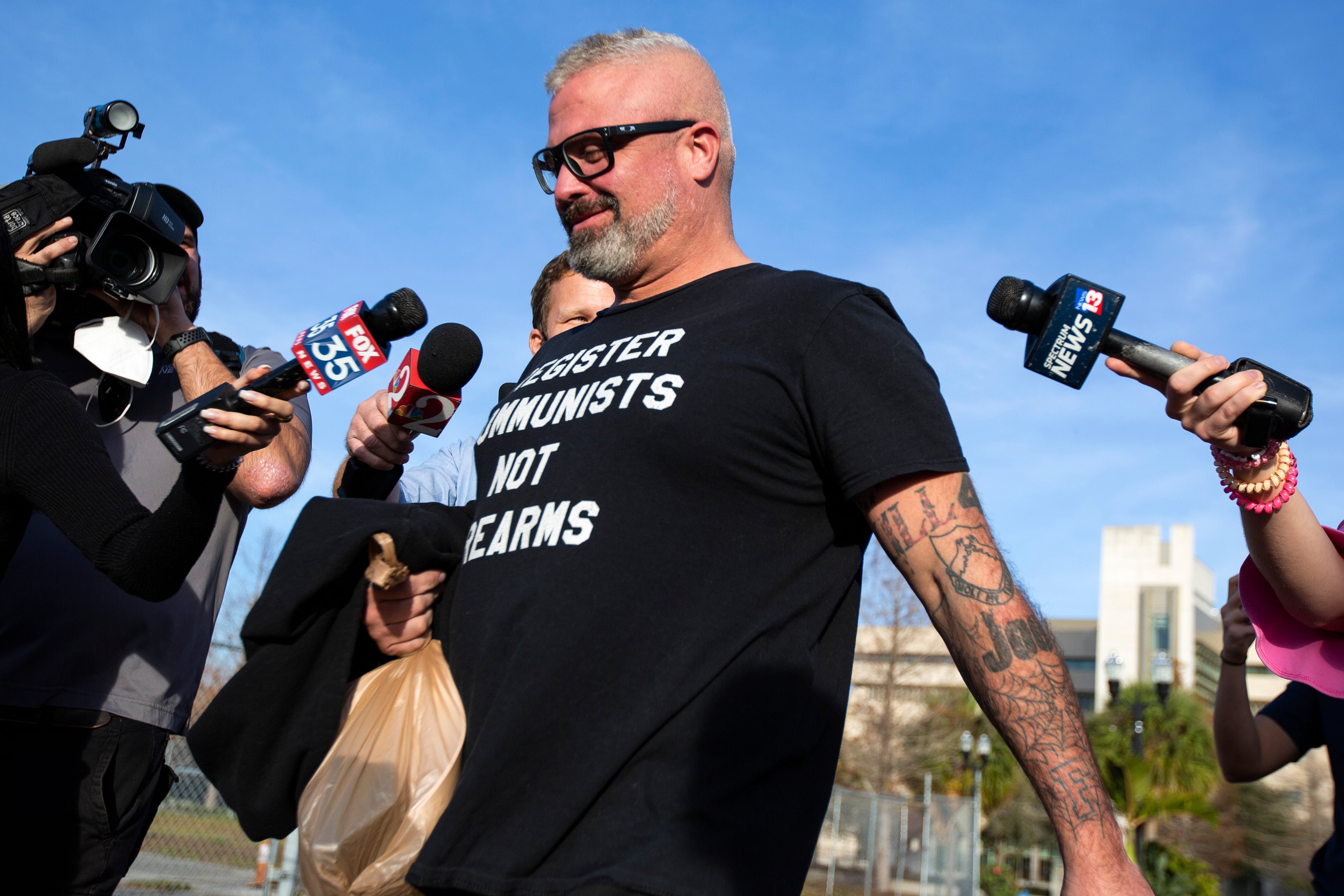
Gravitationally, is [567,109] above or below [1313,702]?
above

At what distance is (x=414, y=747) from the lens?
1.90 metres

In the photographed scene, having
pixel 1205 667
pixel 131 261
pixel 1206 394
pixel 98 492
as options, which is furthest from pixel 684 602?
pixel 1205 667

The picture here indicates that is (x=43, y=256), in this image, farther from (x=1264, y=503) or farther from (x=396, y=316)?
(x=1264, y=503)

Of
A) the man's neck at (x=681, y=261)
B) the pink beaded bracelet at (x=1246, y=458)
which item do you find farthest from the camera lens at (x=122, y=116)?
the pink beaded bracelet at (x=1246, y=458)

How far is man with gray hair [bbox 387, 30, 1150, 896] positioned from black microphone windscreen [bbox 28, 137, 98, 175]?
6.72ft

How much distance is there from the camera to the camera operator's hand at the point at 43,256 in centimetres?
306

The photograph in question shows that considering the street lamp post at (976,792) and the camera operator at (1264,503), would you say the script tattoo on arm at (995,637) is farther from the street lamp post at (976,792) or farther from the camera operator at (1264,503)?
the street lamp post at (976,792)

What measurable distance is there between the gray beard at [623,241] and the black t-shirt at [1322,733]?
2.22 m

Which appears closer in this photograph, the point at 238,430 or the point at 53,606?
the point at 238,430

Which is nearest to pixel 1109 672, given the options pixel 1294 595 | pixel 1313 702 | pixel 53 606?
pixel 1313 702

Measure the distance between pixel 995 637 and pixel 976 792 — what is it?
26537 mm

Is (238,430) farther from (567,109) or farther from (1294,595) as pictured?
(1294,595)

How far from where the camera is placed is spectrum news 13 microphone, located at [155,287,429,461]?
2197 millimetres

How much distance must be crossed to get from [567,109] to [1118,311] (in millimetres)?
1393
